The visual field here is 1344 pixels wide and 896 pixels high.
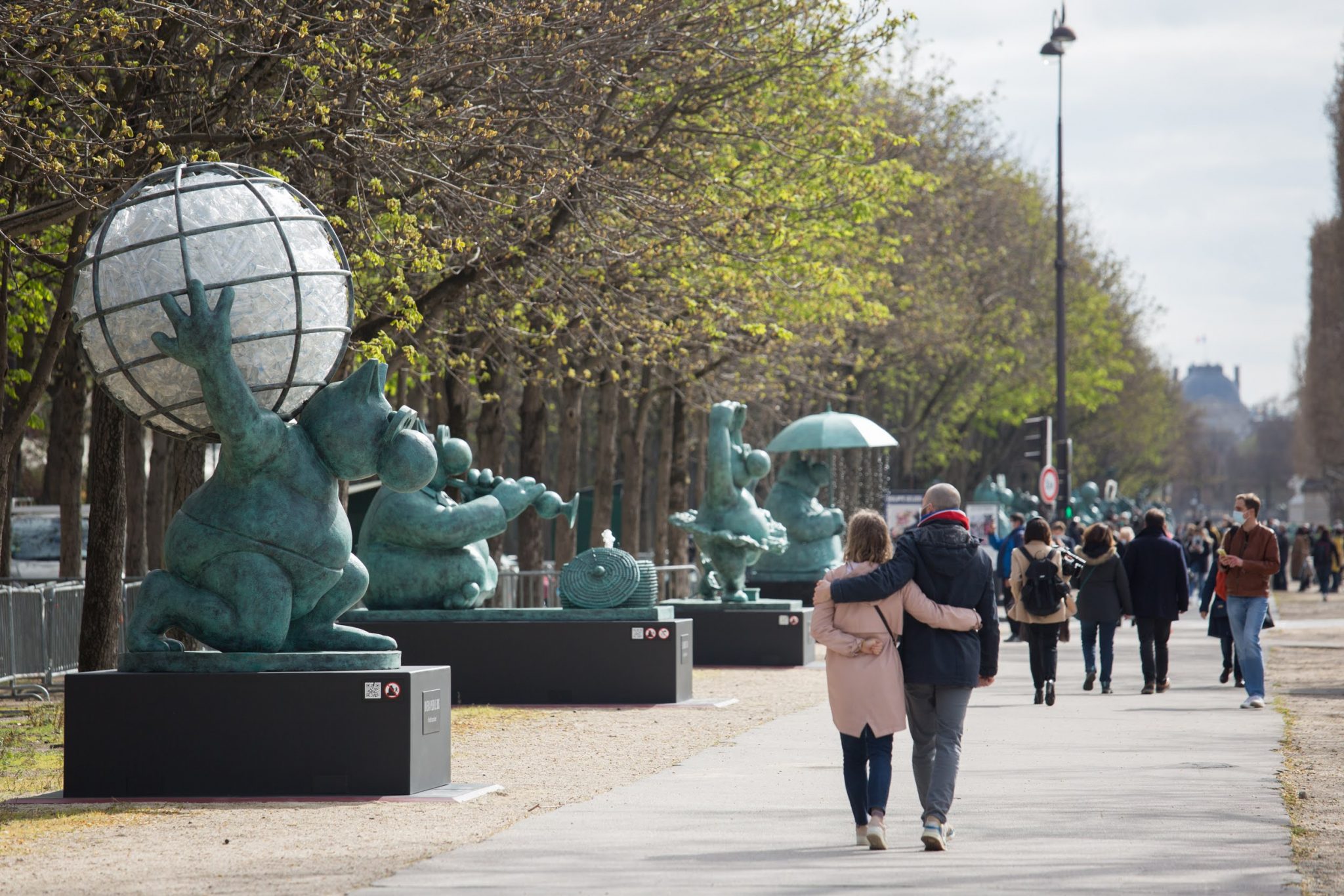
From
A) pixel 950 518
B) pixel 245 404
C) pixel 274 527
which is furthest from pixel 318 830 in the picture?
pixel 950 518

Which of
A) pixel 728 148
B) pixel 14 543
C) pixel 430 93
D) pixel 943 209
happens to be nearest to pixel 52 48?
pixel 430 93

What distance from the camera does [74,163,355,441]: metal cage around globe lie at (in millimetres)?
10570

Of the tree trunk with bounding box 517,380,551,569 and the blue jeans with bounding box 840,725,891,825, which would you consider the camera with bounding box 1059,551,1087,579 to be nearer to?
the blue jeans with bounding box 840,725,891,825

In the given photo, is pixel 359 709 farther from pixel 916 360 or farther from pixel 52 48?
pixel 916 360

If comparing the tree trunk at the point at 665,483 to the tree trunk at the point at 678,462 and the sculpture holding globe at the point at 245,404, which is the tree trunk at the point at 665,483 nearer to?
the tree trunk at the point at 678,462

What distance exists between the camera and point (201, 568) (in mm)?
10820

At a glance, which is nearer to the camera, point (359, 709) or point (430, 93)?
point (359, 709)

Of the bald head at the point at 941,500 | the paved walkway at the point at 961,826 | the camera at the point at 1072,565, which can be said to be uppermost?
the bald head at the point at 941,500

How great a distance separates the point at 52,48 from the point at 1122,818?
9.88 meters

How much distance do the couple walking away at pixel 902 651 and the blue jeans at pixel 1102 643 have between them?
32.5 feet

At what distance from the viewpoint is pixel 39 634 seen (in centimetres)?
2017

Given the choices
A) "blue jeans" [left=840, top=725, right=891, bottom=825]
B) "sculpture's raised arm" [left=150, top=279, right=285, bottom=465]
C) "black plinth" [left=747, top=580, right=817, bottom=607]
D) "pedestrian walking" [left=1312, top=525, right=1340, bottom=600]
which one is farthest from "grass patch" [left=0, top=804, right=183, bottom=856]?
"pedestrian walking" [left=1312, top=525, right=1340, bottom=600]

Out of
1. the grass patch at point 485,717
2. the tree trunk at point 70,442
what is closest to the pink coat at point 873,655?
the grass patch at point 485,717

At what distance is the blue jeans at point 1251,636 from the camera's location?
16688 mm
